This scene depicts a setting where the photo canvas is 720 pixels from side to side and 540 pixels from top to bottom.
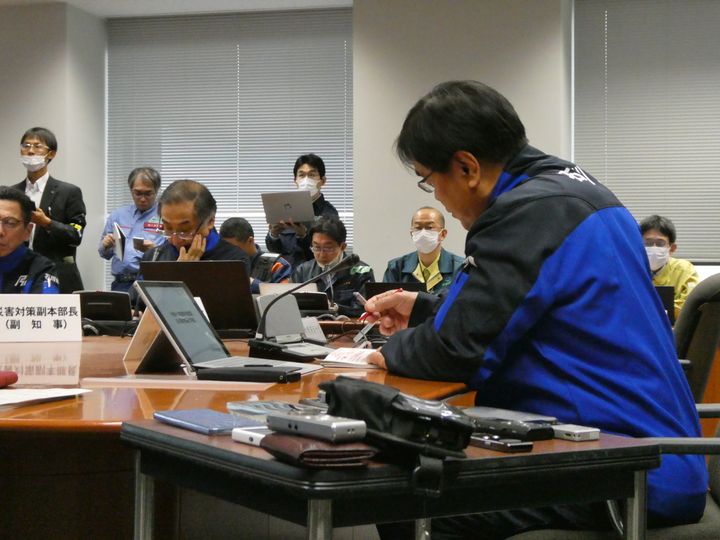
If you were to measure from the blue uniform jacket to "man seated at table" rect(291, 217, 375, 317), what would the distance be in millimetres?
3064

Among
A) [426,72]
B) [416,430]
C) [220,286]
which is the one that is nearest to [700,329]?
[416,430]

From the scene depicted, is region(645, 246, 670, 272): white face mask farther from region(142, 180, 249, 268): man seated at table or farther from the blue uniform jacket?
the blue uniform jacket

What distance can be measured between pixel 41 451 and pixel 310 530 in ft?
3.09

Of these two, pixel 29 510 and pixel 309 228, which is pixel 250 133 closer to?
pixel 309 228

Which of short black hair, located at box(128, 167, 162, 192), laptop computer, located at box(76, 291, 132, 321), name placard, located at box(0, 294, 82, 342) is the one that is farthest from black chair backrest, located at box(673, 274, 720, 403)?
short black hair, located at box(128, 167, 162, 192)

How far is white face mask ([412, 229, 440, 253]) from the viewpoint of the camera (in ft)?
17.3

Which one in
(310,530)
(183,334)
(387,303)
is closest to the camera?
(310,530)

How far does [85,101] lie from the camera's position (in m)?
6.93

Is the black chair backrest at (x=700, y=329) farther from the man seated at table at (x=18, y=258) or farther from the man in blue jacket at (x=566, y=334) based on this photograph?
the man seated at table at (x=18, y=258)

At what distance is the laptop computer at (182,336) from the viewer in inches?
70.9

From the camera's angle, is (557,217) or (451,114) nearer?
(557,217)

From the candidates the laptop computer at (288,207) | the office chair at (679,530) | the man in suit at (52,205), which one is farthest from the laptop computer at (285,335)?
the man in suit at (52,205)

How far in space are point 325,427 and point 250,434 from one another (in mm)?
131

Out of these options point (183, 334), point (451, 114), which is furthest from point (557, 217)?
point (183, 334)
